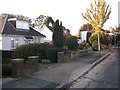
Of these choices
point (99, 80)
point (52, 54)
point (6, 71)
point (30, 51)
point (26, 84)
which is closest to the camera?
point (26, 84)

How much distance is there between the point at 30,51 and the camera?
2452 centimetres

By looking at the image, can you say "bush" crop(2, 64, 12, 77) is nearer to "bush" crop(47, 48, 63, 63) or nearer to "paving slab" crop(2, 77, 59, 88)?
"paving slab" crop(2, 77, 59, 88)

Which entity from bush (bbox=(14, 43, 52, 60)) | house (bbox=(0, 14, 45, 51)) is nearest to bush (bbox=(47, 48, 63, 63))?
bush (bbox=(14, 43, 52, 60))

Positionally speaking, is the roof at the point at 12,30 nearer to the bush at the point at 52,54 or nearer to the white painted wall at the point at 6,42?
the white painted wall at the point at 6,42

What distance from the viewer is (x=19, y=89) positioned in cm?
1089

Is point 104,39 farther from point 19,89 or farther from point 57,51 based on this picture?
point 19,89

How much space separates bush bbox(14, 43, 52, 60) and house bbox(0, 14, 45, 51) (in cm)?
1834

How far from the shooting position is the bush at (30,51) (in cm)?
2452

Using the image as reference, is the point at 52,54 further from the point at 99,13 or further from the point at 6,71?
the point at 99,13

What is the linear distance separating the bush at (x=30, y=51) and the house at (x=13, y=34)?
18.3 meters

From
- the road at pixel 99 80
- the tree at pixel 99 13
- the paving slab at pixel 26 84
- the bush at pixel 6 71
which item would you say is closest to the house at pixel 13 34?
the tree at pixel 99 13

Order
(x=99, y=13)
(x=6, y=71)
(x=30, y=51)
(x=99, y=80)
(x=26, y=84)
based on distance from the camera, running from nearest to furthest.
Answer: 1. (x=26, y=84)
2. (x=99, y=80)
3. (x=6, y=71)
4. (x=30, y=51)
5. (x=99, y=13)

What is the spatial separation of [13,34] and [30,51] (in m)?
22.3

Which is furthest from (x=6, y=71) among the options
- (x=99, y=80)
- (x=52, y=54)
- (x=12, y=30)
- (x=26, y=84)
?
(x=12, y=30)
